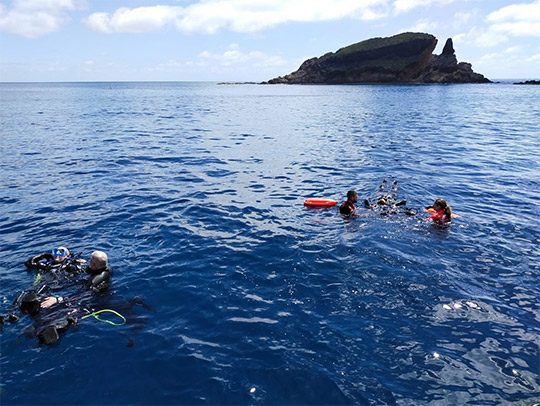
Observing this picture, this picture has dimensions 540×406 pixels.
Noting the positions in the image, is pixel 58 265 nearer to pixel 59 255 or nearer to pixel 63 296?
pixel 59 255

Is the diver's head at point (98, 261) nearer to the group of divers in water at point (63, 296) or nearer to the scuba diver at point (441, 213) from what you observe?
the group of divers in water at point (63, 296)

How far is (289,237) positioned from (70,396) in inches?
337

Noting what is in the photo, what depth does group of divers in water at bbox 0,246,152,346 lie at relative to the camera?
8789mm

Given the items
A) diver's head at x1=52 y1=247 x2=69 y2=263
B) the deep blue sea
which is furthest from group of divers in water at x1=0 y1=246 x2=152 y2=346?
the deep blue sea

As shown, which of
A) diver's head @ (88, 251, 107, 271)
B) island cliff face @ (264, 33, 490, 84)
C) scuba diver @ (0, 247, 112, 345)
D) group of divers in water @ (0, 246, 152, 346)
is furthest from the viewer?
island cliff face @ (264, 33, 490, 84)

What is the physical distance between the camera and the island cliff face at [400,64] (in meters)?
164

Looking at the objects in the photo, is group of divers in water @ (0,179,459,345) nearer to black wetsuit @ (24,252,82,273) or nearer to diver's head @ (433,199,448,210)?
black wetsuit @ (24,252,82,273)

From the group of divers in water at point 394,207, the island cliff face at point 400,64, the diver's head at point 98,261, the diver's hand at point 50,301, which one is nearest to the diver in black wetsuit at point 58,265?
the diver's head at point 98,261

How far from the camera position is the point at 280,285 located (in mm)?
10609

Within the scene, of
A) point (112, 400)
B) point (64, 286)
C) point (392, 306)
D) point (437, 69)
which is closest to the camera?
point (112, 400)

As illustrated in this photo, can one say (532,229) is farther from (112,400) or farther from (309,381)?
(112,400)

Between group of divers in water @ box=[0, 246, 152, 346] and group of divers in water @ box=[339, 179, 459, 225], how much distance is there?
9.38 meters

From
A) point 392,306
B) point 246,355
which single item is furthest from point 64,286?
point 392,306

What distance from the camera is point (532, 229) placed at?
46.5 ft
